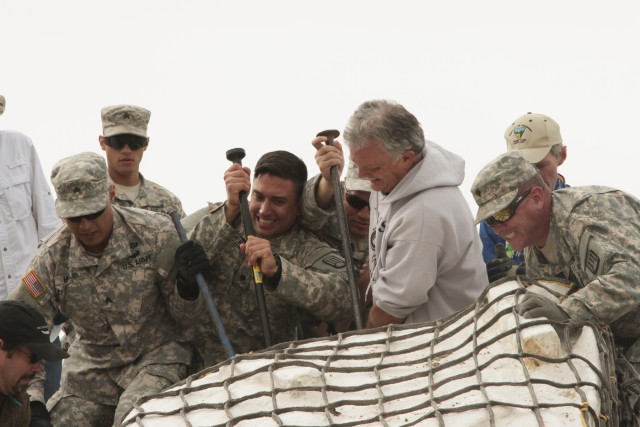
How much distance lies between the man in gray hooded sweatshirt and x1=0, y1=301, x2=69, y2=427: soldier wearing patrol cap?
140 cm

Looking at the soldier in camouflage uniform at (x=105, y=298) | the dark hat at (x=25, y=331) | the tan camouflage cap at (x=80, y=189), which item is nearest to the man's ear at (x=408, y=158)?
the soldier in camouflage uniform at (x=105, y=298)

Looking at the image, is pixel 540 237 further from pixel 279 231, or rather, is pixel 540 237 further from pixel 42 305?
pixel 42 305

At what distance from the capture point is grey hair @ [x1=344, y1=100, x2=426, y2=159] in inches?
180

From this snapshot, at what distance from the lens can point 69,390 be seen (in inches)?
207

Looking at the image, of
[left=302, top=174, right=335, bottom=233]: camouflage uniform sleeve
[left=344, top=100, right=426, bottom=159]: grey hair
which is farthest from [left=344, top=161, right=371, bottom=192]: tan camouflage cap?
[left=344, top=100, right=426, bottom=159]: grey hair

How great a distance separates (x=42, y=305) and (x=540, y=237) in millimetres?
2379

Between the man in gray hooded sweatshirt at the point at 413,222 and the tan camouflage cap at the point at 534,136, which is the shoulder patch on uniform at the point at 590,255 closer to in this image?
the man in gray hooded sweatshirt at the point at 413,222

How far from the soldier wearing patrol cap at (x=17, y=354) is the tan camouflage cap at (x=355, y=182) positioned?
5.25 feet

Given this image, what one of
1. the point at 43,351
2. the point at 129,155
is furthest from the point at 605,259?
the point at 129,155

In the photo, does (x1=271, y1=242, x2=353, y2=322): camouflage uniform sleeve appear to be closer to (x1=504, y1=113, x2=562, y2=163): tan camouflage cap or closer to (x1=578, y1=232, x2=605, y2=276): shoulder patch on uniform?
(x1=504, y1=113, x2=562, y2=163): tan camouflage cap

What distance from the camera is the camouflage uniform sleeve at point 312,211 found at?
532 cm

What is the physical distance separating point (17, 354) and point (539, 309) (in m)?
2.23

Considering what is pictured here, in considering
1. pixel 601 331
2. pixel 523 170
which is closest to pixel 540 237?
pixel 523 170

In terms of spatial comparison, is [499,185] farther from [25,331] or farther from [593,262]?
[25,331]
